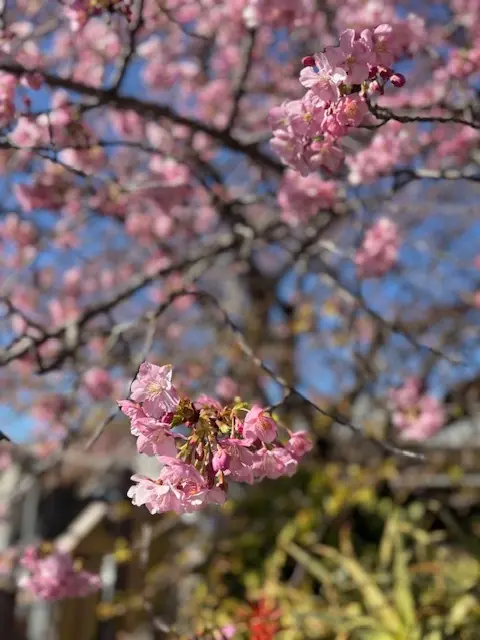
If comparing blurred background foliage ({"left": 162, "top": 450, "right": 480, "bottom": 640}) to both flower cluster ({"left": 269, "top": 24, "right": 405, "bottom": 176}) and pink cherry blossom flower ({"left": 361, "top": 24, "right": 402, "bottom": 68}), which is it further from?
pink cherry blossom flower ({"left": 361, "top": 24, "right": 402, "bottom": 68})

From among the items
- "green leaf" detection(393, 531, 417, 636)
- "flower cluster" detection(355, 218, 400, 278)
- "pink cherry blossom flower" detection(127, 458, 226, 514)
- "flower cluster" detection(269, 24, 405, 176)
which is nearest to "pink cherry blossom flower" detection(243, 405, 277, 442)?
"pink cherry blossom flower" detection(127, 458, 226, 514)

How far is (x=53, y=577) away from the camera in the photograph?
7.13 feet

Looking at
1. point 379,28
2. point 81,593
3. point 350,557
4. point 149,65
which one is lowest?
point 81,593

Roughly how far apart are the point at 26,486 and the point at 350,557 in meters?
1.59

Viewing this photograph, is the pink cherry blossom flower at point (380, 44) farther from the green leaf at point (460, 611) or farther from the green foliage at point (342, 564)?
the green leaf at point (460, 611)

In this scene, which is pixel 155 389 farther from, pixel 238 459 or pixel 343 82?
pixel 343 82

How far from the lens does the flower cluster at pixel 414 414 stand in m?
3.37

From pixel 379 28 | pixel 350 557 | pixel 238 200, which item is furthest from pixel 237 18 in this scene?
pixel 350 557

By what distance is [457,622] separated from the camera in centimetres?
255

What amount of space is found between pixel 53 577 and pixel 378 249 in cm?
174

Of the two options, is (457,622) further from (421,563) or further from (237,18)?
(237,18)

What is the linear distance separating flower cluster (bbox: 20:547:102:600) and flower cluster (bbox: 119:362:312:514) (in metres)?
1.17

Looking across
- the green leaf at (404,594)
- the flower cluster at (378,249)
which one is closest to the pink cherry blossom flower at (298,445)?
the flower cluster at (378,249)

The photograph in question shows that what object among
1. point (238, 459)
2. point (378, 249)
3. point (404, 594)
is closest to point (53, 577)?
point (238, 459)
